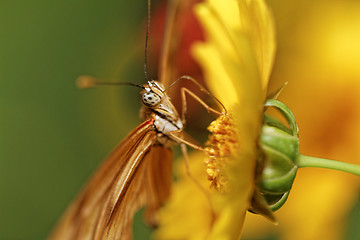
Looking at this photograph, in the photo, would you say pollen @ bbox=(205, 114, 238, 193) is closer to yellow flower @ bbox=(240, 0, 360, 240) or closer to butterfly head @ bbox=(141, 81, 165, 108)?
→ butterfly head @ bbox=(141, 81, 165, 108)

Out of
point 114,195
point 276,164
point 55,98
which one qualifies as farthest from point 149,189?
point 55,98

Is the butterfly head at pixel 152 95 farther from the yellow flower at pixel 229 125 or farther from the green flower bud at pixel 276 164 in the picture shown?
the green flower bud at pixel 276 164

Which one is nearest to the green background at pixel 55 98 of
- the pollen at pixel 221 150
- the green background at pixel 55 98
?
the green background at pixel 55 98

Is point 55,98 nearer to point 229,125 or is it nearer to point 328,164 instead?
point 229,125

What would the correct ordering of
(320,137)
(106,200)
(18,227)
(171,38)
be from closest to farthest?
(106,200) < (171,38) < (320,137) < (18,227)

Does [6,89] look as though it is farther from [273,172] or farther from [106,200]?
[273,172]

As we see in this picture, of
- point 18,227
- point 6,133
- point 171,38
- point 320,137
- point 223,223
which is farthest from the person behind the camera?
point 6,133

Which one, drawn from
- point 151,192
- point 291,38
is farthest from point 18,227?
point 291,38
